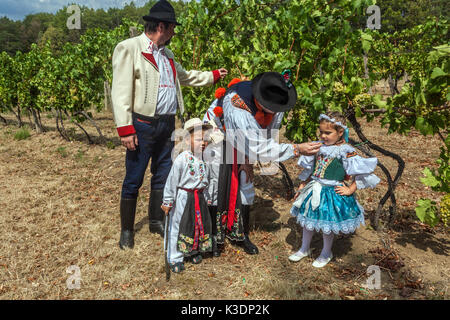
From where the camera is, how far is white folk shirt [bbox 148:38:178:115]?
3.40 metres

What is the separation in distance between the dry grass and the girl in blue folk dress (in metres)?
0.56

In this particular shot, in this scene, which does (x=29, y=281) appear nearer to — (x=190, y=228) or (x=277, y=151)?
(x=190, y=228)

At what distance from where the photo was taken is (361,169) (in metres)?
2.94

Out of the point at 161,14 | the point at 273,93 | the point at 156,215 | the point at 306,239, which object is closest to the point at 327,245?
the point at 306,239

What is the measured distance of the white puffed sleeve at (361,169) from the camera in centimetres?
293

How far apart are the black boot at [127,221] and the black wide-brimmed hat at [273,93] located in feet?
6.20

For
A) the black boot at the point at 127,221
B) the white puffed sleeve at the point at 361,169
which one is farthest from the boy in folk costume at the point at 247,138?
the black boot at the point at 127,221

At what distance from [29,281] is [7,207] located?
8.40ft

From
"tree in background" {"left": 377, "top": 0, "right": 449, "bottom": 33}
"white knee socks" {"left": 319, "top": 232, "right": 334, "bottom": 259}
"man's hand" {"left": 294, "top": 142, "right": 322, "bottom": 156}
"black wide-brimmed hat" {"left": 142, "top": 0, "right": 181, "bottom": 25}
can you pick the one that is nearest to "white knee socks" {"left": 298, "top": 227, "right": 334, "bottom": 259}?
"white knee socks" {"left": 319, "top": 232, "right": 334, "bottom": 259}

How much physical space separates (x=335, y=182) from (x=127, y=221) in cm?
232

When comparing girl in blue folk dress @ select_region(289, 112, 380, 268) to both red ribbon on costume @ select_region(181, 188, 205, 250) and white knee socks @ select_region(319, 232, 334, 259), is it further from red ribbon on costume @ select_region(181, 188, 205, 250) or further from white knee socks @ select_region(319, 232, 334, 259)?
red ribbon on costume @ select_region(181, 188, 205, 250)

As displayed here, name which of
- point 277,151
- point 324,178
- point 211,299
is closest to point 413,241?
point 324,178

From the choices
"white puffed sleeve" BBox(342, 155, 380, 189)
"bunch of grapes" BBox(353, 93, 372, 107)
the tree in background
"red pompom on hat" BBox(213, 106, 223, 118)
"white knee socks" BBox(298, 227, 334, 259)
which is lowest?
"white knee socks" BBox(298, 227, 334, 259)

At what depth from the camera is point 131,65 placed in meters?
3.24
